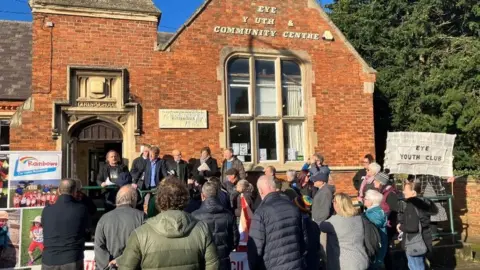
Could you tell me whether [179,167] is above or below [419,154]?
below

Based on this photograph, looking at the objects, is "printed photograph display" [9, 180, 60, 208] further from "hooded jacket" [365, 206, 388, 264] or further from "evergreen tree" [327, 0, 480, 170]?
"evergreen tree" [327, 0, 480, 170]

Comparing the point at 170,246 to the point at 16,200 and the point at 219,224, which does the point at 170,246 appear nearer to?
the point at 219,224

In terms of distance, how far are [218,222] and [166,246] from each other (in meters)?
1.63

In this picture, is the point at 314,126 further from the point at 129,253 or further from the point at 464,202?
the point at 129,253

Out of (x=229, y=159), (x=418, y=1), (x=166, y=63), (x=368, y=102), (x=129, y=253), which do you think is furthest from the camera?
(x=418, y=1)

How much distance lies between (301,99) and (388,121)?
5484 mm

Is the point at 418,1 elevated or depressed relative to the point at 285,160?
elevated

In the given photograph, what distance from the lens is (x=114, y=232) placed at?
173 inches

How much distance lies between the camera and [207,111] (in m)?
11.3

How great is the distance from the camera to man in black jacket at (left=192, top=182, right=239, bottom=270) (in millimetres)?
4695

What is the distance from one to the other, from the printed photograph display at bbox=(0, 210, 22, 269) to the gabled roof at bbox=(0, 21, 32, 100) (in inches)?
273

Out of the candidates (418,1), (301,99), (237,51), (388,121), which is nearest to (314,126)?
(301,99)

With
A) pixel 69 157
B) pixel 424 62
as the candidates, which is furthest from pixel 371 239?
pixel 424 62

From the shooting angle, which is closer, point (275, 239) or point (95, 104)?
point (275, 239)
